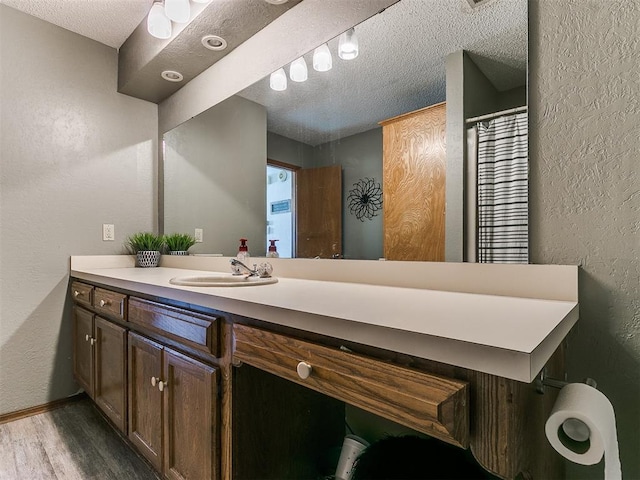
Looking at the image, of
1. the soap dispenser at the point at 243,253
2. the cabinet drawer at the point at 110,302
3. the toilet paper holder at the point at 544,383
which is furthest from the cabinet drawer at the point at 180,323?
the toilet paper holder at the point at 544,383

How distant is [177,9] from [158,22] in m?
0.18

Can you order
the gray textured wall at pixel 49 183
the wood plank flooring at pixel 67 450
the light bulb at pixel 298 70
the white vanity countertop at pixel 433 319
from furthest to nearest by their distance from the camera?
the gray textured wall at pixel 49 183 < the light bulb at pixel 298 70 < the wood plank flooring at pixel 67 450 < the white vanity countertop at pixel 433 319

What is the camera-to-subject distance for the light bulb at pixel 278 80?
5.41 ft

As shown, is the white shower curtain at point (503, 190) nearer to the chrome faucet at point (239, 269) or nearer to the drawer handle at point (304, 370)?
the drawer handle at point (304, 370)

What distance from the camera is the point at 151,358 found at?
124 cm

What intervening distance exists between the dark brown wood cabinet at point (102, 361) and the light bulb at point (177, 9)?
143 cm

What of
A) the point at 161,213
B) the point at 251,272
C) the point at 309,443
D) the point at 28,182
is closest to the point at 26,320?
the point at 28,182

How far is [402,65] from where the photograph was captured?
1.24 metres

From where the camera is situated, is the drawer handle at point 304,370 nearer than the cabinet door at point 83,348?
Yes

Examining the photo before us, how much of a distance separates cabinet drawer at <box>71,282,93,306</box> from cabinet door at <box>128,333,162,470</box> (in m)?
0.61

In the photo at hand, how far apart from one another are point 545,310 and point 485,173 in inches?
18.3

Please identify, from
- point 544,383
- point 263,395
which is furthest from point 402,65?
point 263,395

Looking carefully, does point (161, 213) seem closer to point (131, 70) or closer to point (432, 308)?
point (131, 70)

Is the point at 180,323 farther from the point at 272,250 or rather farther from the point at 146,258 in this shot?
the point at 146,258
